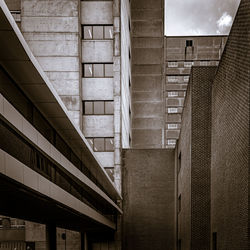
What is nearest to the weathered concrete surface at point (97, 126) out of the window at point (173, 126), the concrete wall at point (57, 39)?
the concrete wall at point (57, 39)

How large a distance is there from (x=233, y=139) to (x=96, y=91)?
21386 mm

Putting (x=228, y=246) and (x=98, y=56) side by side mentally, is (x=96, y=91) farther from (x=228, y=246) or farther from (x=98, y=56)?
(x=228, y=246)

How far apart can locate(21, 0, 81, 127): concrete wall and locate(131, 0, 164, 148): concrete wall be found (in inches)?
825

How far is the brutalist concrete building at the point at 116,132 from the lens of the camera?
481 inches

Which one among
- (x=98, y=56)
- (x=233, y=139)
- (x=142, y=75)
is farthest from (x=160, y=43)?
(x=233, y=139)

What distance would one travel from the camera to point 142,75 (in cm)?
5488

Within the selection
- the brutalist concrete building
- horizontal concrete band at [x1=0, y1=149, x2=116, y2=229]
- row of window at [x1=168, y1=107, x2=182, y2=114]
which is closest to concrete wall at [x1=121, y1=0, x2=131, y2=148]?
the brutalist concrete building

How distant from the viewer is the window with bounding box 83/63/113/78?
114 ft

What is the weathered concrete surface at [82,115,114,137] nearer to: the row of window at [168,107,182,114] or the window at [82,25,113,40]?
the window at [82,25,113,40]

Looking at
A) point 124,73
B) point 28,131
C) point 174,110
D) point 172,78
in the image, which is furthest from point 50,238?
point 172,78

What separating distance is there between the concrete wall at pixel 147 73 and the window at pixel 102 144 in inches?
786

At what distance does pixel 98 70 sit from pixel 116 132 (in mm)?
5584

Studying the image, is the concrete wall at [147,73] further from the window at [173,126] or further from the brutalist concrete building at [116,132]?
the window at [173,126]

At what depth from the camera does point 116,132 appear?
34.2 m
